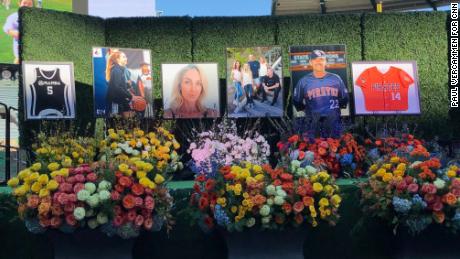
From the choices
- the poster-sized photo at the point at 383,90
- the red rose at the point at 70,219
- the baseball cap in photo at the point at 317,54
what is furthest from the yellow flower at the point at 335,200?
the baseball cap in photo at the point at 317,54

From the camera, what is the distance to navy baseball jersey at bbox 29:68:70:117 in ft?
24.7

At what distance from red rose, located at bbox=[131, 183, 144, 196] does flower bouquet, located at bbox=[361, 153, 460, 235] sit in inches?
57.1

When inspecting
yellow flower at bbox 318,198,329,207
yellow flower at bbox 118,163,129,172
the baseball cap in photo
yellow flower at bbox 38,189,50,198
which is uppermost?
the baseball cap in photo

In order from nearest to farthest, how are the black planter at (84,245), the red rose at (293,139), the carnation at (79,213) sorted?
the carnation at (79,213) < the black planter at (84,245) < the red rose at (293,139)

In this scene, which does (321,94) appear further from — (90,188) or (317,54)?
(90,188)

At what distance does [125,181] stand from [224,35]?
5.78 m

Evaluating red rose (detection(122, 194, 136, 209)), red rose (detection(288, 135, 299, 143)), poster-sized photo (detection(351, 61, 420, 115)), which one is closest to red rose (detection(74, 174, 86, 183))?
red rose (detection(122, 194, 136, 209))

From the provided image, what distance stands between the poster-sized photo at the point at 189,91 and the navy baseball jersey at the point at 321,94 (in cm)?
115

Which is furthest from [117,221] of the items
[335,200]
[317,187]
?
[335,200]

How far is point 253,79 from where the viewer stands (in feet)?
28.1

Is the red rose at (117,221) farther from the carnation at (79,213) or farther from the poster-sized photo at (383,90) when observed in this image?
the poster-sized photo at (383,90)

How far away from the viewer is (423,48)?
903 cm

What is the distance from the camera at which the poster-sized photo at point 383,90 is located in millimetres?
8320

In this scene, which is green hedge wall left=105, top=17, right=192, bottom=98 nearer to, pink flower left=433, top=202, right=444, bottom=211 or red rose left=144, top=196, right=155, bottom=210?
red rose left=144, top=196, right=155, bottom=210
